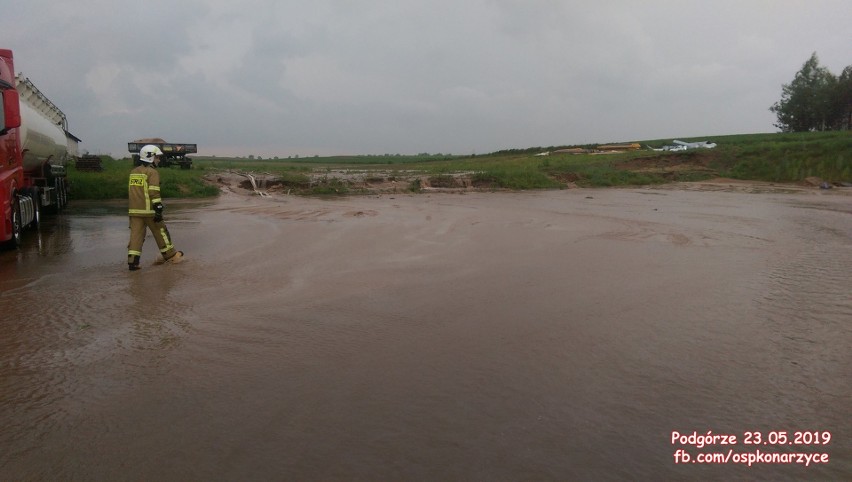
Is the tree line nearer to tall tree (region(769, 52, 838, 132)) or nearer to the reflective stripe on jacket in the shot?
tall tree (region(769, 52, 838, 132))

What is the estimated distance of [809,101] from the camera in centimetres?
5841

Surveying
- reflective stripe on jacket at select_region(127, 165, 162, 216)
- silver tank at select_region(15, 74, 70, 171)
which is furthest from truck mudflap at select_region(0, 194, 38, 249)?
reflective stripe on jacket at select_region(127, 165, 162, 216)

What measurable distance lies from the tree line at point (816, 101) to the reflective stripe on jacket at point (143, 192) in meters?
66.1

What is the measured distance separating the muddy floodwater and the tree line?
5879 centimetres

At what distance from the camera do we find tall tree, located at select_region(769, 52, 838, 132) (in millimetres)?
56938

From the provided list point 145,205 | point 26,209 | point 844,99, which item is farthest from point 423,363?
point 844,99

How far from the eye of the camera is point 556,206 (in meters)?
19.0

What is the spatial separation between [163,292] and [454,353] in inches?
162

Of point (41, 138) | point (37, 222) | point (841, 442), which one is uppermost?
point (41, 138)

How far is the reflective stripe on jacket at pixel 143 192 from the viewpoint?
841 cm

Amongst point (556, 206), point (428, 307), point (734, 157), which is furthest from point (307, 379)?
point (734, 157)

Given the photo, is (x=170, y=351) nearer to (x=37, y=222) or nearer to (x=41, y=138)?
(x=37, y=222)

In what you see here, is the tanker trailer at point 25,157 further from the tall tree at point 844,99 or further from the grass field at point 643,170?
the tall tree at point 844,99

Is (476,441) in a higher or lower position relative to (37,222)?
lower
